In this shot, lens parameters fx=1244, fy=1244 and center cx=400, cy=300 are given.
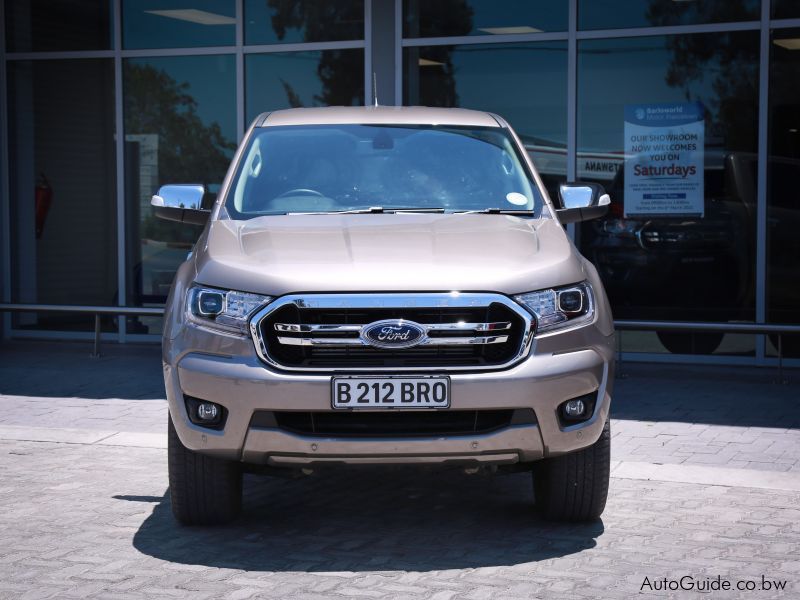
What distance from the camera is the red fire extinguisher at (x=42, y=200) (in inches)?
514

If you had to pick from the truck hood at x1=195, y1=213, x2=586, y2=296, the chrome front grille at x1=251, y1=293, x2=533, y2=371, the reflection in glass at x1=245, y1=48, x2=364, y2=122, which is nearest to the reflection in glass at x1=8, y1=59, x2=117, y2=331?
the reflection in glass at x1=245, y1=48, x2=364, y2=122

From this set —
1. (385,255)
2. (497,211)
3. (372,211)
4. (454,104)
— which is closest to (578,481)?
(385,255)

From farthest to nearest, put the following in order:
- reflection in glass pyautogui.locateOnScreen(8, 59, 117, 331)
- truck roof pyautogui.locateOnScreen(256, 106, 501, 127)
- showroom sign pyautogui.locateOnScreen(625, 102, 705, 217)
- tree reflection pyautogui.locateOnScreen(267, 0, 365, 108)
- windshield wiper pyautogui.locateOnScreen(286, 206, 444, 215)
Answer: reflection in glass pyautogui.locateOnScreen(8, 59, 117, 331), tree reflection pyautogui.locateOnScreen(267, 0, 365, 108), showroom sign pyautogui.locateOnScreen(625, 102, 705, 217), truck roof pyautogui.locateOnScreen(256, 106, 501, 127), windshield wiper pyautogui.locateOnScreen(286, 206, 444, 215)

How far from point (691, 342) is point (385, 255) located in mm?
6612

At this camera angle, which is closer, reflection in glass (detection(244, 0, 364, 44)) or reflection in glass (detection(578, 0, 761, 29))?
reflection in glass (detection(578, 0, 761, 29))

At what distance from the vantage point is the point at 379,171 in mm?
6047

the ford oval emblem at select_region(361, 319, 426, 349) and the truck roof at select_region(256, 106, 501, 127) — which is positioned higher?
the truck roof at select_region(256, 106, 501, 127)

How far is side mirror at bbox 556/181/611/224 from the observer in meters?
6.12

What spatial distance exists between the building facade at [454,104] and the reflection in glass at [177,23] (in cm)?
2

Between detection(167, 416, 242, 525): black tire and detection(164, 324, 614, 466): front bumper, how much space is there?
256 millimetres

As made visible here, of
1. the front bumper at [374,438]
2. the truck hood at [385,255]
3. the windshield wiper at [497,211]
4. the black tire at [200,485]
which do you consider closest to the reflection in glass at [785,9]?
the windshield wiper at [497,211]

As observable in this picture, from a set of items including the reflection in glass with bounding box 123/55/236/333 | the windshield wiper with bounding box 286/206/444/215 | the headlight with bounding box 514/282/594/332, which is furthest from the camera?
the reflection in glass with bounding box 123/55/236/333

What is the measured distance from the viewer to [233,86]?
12391 mm

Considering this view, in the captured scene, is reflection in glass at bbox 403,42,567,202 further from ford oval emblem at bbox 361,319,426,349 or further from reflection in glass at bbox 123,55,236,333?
ford oval emblem at bbox 361,319,426,349
